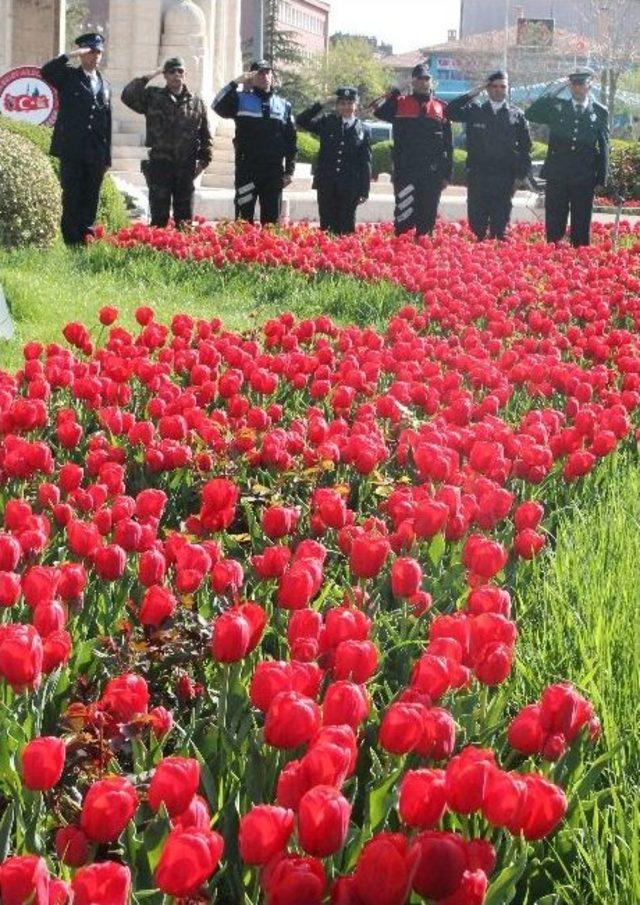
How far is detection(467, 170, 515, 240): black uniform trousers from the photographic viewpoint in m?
16.0

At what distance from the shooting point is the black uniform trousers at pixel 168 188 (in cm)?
1427

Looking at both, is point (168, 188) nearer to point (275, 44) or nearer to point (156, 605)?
point (156, 605)

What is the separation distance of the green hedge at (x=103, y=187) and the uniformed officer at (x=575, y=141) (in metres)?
4.21

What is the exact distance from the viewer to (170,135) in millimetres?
14078

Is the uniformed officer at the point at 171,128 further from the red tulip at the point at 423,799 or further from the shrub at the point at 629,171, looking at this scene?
the shrub at the point at 629,171

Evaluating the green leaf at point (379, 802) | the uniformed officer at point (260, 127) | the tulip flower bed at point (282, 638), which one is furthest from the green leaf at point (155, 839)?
the uniformed officer at point (260, 127)

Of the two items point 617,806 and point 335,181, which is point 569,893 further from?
point 335,181

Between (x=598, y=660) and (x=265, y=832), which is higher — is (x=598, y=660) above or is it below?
below

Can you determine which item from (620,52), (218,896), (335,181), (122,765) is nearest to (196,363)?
(122,765)

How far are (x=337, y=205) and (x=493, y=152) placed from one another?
177 centimetres

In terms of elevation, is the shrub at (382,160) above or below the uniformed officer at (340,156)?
below

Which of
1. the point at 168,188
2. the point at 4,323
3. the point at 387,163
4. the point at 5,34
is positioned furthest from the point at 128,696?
the point at 387,163

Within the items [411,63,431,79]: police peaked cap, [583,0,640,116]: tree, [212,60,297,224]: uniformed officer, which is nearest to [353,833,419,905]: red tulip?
[212,60,297,224]: uniformed officer

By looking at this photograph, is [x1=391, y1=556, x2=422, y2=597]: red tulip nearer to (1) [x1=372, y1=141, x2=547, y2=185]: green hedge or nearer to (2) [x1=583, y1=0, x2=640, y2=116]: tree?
(1) [x1=372, y1=141, x2=547, y2=185]: green hedge
